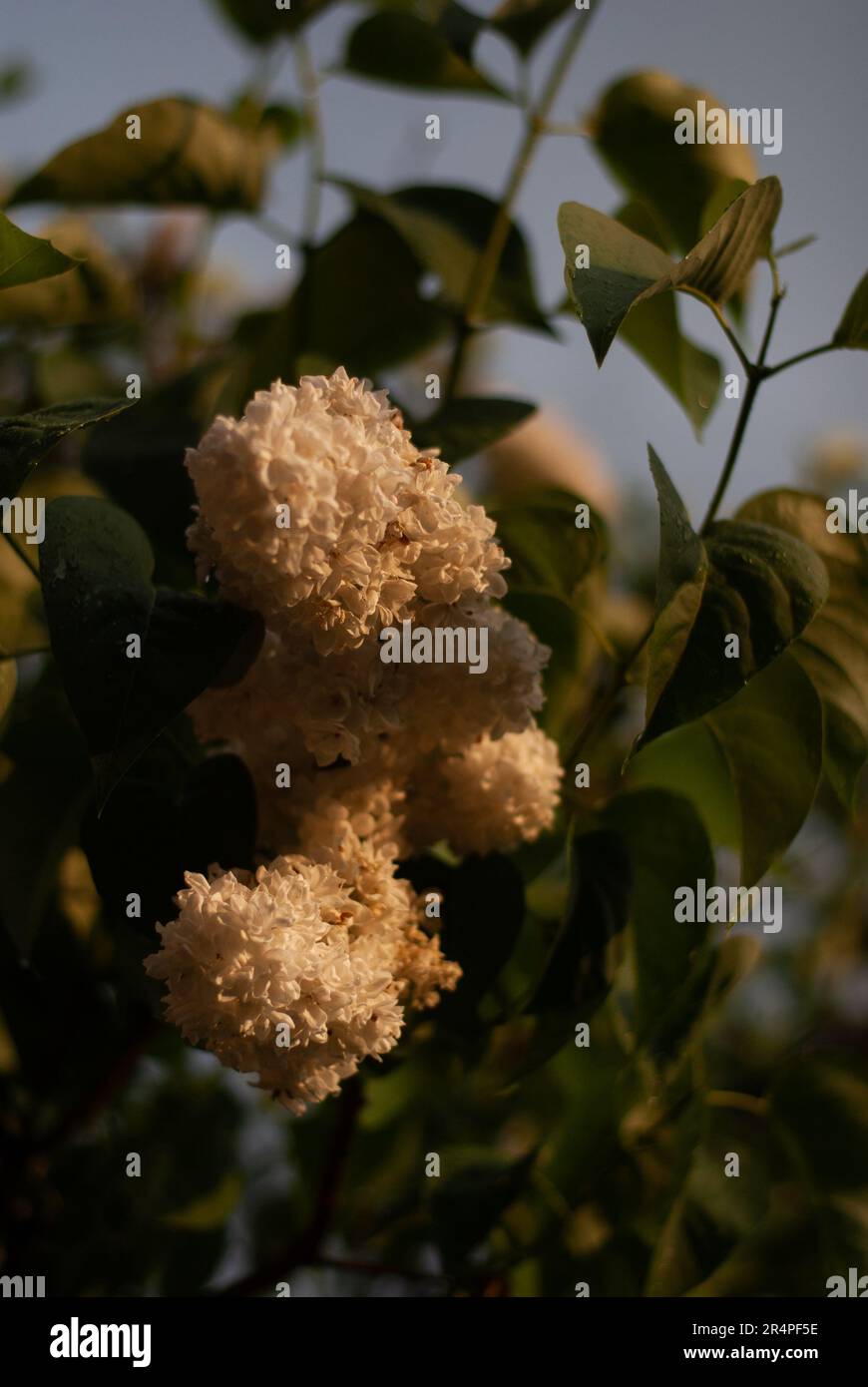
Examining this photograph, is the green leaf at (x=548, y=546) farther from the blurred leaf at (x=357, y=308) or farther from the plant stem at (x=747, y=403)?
the blurred leaf at (x=357, y=308)

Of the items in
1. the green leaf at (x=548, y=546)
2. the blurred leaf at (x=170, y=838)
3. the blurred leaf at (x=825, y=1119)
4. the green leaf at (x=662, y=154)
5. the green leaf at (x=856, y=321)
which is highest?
the green leaf at (x=662, y=154)

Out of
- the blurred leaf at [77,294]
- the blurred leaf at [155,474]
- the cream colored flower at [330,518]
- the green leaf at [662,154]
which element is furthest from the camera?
the blurred leaf at [77,294]

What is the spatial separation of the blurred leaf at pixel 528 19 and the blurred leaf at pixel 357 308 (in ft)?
0.45

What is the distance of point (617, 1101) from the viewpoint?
0.68 metres

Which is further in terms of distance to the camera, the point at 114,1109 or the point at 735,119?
the point at 114,1109

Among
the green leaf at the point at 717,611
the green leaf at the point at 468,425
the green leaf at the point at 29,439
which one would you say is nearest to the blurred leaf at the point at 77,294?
the green leaf at the point at 468,425

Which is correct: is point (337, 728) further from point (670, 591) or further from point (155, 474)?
point (155, 474)

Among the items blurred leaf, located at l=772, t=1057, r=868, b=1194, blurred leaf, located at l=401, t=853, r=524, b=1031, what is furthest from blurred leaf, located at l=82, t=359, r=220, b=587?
blurred leaf, located at l=772, t=1057, r=868, b=1194

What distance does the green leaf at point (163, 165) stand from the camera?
722 millimetres

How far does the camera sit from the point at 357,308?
0.77 m

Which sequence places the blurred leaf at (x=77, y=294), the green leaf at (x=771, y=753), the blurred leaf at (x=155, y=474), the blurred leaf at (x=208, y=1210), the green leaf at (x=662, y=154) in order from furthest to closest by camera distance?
1. the blurred leaf at (x=77, y=294)
2. the blurred leaf at (x=208, y=1210)
3. the green leaf at (x=662, y=154)
4. the blurred leaf at (x=155, y=474)
5. the green leaf at (x=771, y=753)
